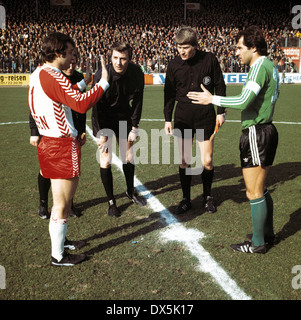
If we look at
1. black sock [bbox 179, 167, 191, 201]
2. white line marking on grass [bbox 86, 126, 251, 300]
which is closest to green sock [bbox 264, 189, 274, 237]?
white line marking on grass [bbox 86, 126, 251, 300]

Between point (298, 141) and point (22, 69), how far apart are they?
21.6 meters

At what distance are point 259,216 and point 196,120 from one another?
1596mm

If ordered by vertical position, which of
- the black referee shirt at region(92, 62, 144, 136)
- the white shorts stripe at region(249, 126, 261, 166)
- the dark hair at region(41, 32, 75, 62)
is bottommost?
the white shorts stripe at region(249, 126, 261, 166)

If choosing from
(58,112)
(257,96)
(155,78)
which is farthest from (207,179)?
(155,78)

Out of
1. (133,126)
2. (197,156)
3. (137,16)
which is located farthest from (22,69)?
(133,126)

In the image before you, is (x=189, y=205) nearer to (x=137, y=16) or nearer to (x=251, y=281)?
(x=251, y=281)

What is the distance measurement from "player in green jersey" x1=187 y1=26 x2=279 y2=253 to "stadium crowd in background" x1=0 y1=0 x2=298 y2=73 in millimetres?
23774

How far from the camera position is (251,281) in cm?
310

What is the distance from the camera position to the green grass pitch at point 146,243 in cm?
301

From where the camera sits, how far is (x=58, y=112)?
2.94 metres

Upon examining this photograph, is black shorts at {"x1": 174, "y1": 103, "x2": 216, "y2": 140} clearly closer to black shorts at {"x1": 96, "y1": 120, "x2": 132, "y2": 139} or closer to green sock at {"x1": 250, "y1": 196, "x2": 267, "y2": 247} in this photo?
black shorts at {"x1": 96, "y1": 120, "x2": 132, "y2": 139}

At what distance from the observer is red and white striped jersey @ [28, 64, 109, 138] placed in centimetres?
280

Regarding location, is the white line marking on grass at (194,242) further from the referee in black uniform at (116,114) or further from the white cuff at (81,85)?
the white cuff at (81,85)
